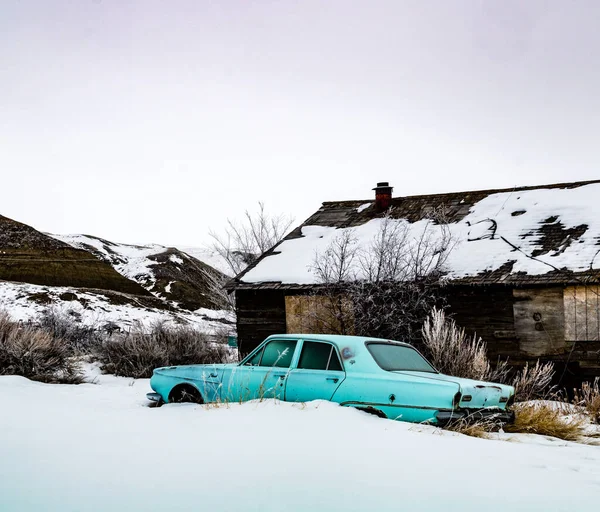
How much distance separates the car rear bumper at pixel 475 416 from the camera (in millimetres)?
5816

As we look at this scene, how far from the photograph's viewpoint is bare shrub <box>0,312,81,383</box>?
10.7m

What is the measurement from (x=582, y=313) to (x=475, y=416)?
24.8ft

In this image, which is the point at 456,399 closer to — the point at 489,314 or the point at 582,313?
the point at 582,313

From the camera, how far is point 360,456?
412cm

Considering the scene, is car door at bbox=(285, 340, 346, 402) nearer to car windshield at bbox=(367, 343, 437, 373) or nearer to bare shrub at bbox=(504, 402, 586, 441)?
car windshield at bbox=(367, 343, 437, 373)

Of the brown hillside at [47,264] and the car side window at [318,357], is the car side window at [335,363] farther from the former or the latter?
the brown hillside at [47,264]

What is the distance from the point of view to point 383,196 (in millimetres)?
18578

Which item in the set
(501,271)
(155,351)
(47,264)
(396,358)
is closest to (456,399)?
(396,358)

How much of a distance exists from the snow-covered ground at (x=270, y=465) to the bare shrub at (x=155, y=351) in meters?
7.36

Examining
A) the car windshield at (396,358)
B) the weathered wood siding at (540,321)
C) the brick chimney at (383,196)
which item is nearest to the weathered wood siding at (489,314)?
the weathered wood siding at (540,321)

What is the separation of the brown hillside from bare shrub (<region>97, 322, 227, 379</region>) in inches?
1580

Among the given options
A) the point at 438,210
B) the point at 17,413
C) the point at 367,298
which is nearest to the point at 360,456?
the point at 17,413

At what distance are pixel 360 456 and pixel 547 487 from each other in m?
1.16

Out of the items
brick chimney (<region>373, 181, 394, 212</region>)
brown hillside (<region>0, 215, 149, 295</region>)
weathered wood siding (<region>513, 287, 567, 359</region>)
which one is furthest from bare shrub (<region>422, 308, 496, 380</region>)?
brown hillside (<region>0, 215, 149, 295</region>)
